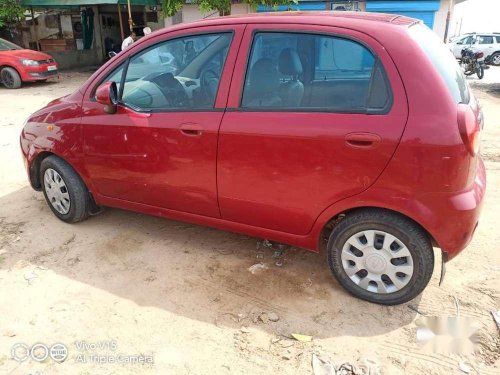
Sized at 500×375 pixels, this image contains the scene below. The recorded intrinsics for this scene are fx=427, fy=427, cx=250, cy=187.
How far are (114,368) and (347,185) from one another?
1.73 m

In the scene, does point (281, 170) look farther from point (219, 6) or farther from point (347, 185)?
point (219, 6)

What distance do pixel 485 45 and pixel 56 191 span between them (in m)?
22.6

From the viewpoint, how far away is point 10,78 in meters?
12.9

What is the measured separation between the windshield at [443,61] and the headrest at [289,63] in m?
Result: 0.70

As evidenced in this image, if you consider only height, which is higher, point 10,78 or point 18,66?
point 18,66

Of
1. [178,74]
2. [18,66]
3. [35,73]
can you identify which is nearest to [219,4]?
[35,73]

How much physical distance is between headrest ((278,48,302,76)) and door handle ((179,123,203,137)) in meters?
0.68

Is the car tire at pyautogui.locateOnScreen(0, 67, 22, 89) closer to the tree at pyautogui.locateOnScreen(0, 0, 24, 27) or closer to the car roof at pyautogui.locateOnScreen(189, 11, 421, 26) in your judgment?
the tree at pyautogui.locateOnScreen(0, 0, 24, 27)

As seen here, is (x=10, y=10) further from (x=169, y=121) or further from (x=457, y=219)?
(x=457, y=219)

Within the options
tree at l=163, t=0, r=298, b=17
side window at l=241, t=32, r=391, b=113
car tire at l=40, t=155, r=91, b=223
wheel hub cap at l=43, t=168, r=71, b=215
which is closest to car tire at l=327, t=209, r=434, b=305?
side window at l=241, t=32, r=391, b=113

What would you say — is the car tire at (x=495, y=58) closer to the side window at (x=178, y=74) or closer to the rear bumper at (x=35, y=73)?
the rear bumper at (x=35, y=73)

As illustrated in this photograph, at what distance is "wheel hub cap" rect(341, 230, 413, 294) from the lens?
2.67 meters

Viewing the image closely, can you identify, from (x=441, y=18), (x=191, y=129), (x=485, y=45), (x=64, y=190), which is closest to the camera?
(x=191, y=129)

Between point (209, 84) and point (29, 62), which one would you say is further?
point (29, 62)
